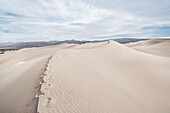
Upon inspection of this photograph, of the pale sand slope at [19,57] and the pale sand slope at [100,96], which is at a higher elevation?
the pale sand slope at [100,96]

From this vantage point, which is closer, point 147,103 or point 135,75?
point 147,103

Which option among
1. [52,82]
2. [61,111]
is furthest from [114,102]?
[52,82]

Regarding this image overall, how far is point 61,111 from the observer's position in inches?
95.6

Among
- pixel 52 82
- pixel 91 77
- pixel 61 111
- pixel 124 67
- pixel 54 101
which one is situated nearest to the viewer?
pixel 61 111

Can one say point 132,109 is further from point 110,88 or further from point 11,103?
point 11,103

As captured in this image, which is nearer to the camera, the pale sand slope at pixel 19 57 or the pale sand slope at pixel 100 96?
the pale sand slope at pixel 100 96

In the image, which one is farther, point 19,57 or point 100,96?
point 19,57

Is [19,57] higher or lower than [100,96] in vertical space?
lower

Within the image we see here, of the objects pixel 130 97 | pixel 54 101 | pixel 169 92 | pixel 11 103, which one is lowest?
pixel 169 92

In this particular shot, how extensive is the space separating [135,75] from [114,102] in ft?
9.74

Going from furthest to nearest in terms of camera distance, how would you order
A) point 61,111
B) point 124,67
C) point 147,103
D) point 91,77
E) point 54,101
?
point 124,67
point 91,77
point 147,103
point 54,101
point 61,111

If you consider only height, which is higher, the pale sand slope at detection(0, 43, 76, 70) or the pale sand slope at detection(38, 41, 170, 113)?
the pale sand slope at detection(38, 41, 170, 113)

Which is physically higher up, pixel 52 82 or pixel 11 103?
pixel 52 82

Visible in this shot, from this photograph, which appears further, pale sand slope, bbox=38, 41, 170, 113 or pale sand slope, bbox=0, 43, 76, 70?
pale sand slope, bbox=0, 43, 76, 70
